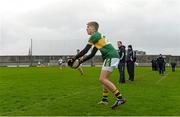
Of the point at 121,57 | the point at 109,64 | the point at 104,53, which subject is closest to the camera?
the point at 109,64

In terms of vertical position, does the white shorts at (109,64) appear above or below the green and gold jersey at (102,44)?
below

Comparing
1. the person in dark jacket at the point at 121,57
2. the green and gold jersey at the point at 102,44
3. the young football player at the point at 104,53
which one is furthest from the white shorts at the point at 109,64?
the person in dark jacket at the point at 121,57

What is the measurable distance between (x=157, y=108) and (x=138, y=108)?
513 millimetres

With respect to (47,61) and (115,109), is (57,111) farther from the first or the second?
(47,61)

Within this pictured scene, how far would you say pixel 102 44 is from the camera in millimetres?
13961

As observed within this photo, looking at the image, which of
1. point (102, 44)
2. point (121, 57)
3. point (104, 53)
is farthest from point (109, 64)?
point (121, 57)

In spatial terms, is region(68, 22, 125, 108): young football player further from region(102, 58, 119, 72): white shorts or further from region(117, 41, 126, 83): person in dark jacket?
region(117, 41, 126, 83): person in dark jacket

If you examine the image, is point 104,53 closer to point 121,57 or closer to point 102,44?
point 102,44

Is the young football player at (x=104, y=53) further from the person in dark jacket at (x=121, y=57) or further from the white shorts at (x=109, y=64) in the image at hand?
the person in dark jacket at (x=121, y=57)

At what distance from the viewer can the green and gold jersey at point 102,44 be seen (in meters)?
13.9

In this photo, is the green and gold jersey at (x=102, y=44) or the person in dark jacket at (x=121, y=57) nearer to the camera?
the green and gold jersey at (x=102, y=44)

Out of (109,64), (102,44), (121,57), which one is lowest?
(109,64)

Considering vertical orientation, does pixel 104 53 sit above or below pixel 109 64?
above

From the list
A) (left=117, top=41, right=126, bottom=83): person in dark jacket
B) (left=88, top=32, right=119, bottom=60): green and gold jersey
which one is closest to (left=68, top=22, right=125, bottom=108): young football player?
(left=88, top=32, right=119, bottom=60): green and gold jersey
